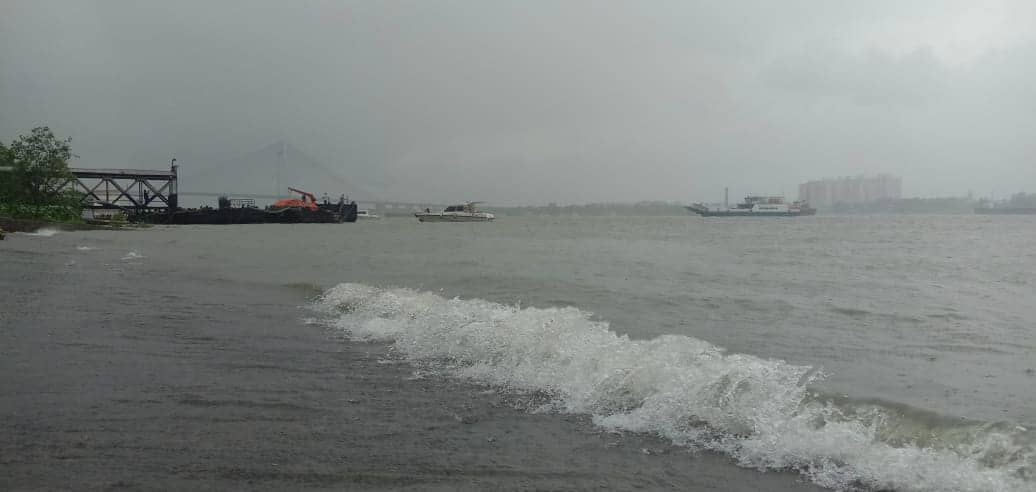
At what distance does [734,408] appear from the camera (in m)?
4.84

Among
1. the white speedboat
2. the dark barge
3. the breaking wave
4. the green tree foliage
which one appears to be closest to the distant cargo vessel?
the white speedboat

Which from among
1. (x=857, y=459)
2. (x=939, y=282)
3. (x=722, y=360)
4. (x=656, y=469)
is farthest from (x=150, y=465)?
(x=939, y=282)

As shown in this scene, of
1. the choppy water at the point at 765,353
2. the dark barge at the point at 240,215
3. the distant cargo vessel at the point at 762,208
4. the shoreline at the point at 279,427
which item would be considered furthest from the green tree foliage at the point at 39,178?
the distant cargo vessel at the point at 762,208

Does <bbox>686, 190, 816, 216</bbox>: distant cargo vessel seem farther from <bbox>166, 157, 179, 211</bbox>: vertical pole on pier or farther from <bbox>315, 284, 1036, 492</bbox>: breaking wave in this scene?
<bbox>315, 284, 1036, 492</bbox>: breaking wave

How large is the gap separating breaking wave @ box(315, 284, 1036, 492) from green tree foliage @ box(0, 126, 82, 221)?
42779mm

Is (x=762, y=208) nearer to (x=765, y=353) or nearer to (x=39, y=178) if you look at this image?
(x=39, y=178)

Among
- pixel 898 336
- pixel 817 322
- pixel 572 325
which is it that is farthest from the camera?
pixel 817 322

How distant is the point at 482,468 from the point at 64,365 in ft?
13.7

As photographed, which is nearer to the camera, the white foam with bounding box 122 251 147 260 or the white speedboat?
the white foam with bounding box 122 251 147 260

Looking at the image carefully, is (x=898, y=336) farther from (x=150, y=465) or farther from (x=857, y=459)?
(x=150, y=465)

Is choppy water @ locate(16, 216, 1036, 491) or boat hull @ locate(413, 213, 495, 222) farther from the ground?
boat hull @ locate(413, 213, 495, 222)

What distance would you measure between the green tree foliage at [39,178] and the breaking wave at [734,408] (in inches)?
1684

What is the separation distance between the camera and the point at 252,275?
15.4m

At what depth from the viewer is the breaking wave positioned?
152 inches
